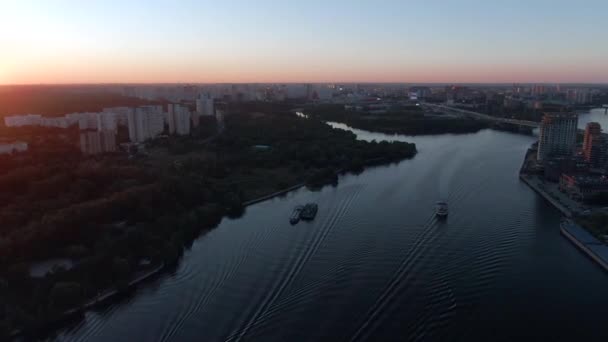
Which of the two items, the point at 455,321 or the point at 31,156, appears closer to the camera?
the point at 455,321

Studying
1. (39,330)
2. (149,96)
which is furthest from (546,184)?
(149,96)

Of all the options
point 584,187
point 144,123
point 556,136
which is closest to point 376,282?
point 584,187

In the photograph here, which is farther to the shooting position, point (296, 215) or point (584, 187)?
point (584, 187)

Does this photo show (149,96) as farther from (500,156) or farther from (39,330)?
(39,330)

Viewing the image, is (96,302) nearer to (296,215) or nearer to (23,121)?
(296,215)

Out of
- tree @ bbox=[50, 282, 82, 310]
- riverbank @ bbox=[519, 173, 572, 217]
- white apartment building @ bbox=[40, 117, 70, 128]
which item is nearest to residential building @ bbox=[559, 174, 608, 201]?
riverbank @ bbox=[519, 173, 572, 217]

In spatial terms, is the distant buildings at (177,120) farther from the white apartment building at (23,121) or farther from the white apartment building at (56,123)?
the white apartment building at (23,121)
